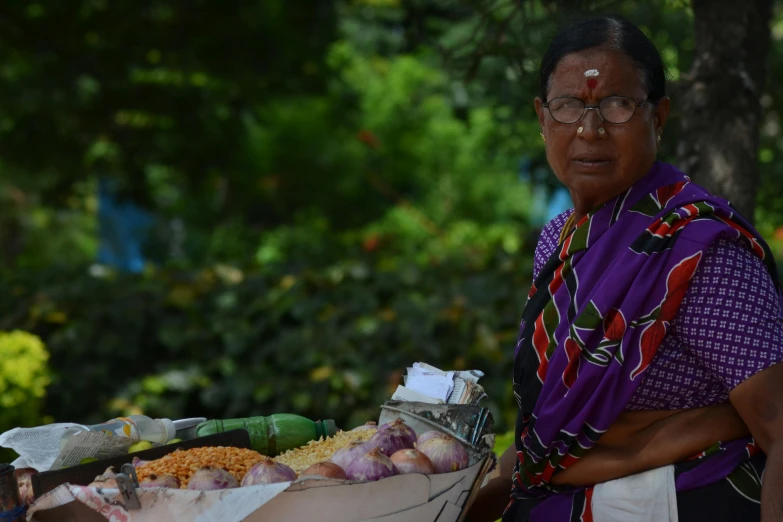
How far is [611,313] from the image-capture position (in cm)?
180

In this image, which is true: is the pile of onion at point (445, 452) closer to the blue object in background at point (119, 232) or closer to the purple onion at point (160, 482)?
the purple onion at point (160, 482)

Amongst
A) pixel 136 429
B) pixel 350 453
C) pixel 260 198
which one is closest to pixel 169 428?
pixel 136 429

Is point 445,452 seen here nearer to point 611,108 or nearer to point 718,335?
point 718,335

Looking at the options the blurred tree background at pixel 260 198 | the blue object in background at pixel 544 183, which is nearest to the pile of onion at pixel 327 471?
the blue object in background at pixel 544 183

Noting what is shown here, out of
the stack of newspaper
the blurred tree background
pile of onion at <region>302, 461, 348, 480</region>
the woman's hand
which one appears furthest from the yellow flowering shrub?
the woman's hand

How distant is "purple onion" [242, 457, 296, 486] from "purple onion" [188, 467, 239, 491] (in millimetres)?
32

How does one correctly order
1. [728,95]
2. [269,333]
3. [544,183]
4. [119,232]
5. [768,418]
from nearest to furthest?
1. [768,418]
2. [728,95]
3. [269,333]
4. [544,183]
5. [119,232]

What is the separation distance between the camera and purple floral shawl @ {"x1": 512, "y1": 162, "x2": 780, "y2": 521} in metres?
1.76

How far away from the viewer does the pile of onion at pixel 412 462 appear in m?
1.87

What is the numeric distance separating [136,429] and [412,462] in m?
0.77

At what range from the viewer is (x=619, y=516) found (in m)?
1.87

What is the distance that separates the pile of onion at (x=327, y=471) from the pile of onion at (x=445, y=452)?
189mm

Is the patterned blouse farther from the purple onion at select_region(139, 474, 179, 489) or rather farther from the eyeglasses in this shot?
the purple onion at select_region(139, 474, 179, 489)

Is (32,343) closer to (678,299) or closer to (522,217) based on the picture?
(678,299)
